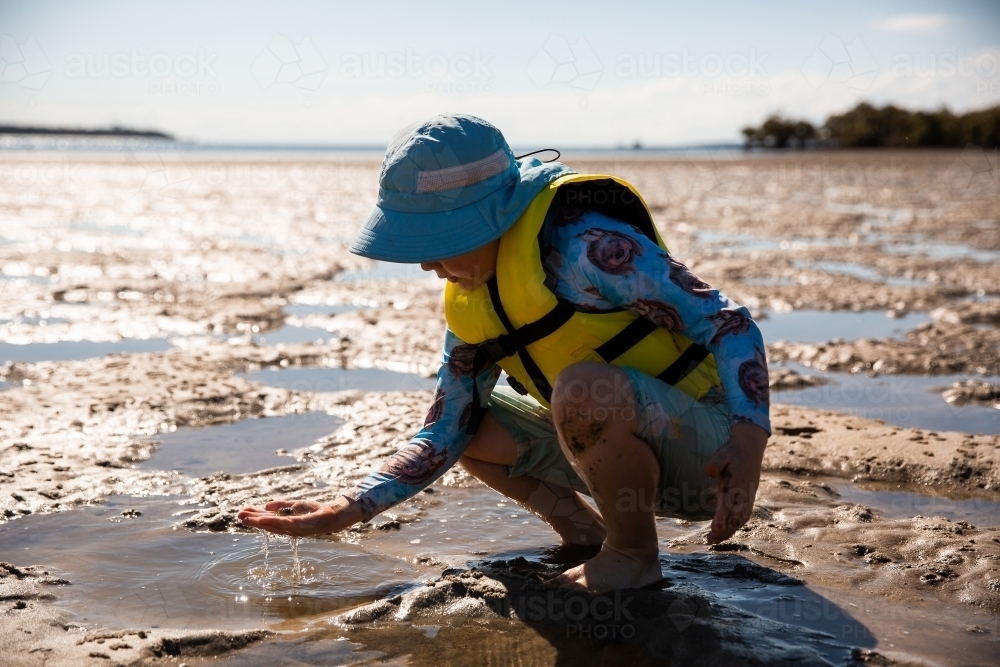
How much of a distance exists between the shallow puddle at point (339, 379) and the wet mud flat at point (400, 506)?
0.08 ft

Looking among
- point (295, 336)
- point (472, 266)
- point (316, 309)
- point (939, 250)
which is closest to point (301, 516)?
point (472, 266)

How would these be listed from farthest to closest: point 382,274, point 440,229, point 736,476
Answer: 1. point 382,274
2. point 440,229
3. point 736,476

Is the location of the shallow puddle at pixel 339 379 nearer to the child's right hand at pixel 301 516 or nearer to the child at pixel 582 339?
the child at pixel 582 339

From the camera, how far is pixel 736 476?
2.17 m

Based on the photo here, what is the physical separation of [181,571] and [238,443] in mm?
1194

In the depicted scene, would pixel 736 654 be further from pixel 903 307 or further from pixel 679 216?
pixel 679 216

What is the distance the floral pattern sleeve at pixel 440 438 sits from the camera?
8.70ft

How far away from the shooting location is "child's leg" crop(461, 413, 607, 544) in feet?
9.36

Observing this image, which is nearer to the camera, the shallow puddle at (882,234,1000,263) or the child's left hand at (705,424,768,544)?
the child's left hand at (705,424,768,544)

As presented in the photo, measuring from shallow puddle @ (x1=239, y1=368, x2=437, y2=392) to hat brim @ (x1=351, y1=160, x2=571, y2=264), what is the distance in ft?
8.01

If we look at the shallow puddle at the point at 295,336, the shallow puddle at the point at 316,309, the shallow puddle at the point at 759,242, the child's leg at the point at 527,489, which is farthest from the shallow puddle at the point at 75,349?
the shallow puddle at the point at 759,242

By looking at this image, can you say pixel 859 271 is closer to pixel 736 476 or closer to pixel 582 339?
pixel 582 339

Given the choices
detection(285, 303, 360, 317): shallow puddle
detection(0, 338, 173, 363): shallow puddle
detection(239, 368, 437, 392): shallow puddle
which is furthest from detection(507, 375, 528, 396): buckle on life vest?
detection(285, 303, 360, 317): shallow puddle

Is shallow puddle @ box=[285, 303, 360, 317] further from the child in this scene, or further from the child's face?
the child's face
